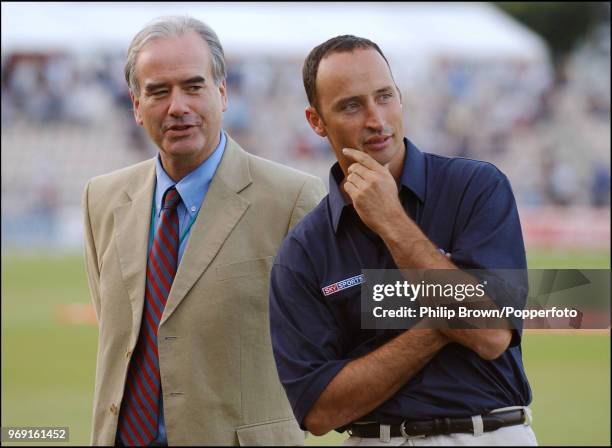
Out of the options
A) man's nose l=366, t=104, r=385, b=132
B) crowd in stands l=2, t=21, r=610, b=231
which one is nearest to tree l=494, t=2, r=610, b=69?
crowd in stands l=2, t=21, r=610, b=231

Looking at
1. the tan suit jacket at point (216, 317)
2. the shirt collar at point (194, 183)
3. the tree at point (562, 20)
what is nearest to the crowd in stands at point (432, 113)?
the tree at point (562, 20)

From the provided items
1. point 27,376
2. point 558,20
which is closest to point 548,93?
point 558,20

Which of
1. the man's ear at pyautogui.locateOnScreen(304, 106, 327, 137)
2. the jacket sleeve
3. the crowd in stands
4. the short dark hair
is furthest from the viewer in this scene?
the crowd in stands

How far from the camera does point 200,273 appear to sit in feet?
12.2

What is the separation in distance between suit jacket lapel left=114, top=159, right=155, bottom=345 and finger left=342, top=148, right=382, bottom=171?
3.10 feet

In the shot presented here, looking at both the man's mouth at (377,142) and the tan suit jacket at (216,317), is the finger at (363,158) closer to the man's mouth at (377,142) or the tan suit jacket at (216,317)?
the man's mouth at (377,142)

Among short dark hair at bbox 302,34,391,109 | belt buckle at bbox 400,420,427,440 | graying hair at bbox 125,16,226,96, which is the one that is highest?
graying hair at bbox 125,16,226,96

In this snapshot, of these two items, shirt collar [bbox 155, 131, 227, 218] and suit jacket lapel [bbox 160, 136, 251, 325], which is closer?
suit jacket lapel [bbox 160, 136, 251, 325]

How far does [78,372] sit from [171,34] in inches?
390

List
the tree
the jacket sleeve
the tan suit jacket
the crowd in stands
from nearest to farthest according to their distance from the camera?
the tan suit jacket
the jacket sleeve
the crowd in stands
the tree

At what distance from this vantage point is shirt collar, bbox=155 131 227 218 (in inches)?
153

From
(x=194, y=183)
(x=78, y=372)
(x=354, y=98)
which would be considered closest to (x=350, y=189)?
(x=354, y=98)

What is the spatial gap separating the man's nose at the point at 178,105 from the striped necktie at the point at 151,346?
0.33 metres

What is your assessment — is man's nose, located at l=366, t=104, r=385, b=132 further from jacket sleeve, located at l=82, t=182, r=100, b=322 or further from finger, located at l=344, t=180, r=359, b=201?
jacket sleeve, located at l=82, t=182, r=100, b=322
